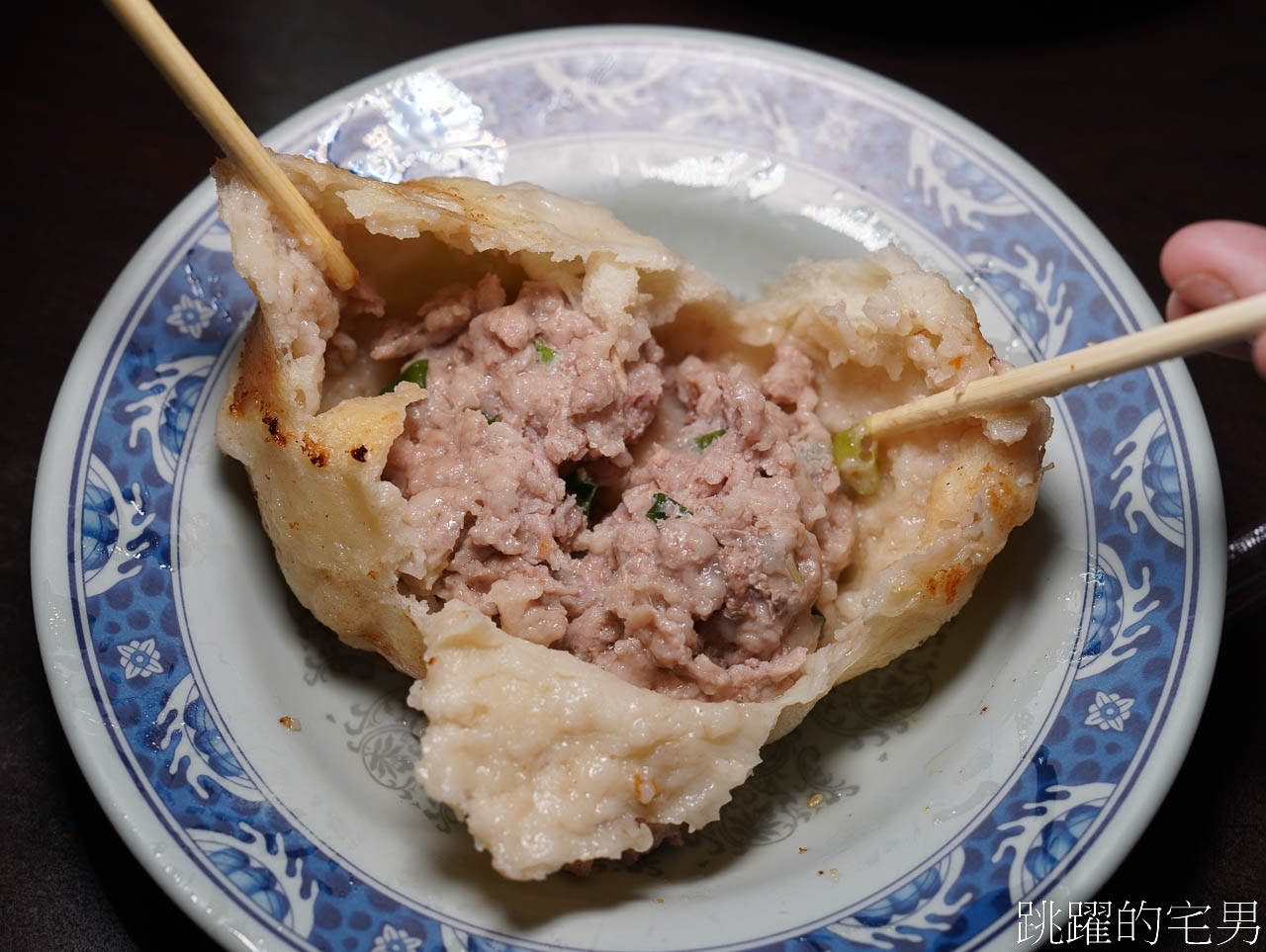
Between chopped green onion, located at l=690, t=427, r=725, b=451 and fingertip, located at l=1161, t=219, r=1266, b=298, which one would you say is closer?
fingertip, located at l=1161, t=219, r=1266, b=298

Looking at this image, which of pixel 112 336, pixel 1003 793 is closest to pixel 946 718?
pixel 1003 793

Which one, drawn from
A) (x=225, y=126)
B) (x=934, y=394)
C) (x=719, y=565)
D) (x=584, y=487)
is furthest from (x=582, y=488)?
(x=225, y=126)

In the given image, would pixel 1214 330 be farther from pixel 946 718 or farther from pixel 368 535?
pixel 368 535

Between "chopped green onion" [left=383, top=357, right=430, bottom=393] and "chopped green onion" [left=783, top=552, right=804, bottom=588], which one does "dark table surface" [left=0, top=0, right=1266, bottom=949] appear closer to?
"chopped green onion" [left=783, top=552, right=804, bottom=588]

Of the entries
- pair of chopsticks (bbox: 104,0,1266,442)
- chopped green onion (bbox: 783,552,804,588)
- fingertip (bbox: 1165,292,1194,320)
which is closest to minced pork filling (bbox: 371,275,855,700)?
chopped green onion (bbox: 783,552,804,588)

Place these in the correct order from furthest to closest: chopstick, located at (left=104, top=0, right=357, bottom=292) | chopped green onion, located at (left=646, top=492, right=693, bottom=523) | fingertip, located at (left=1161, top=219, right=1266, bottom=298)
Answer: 1. chopped green onion, located at (left=646, top=492, right=693, bottom=523)
2. fingertip, located at (left=1161, top=219, right=1266, bottom=298)
3. chopstick, located at (left=104, top=0, right=357, bottom=292)
